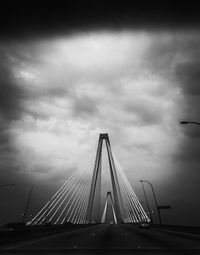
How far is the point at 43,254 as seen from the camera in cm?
1419

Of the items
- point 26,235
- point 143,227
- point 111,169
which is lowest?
point 26,235

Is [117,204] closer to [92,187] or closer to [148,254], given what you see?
[92,187]

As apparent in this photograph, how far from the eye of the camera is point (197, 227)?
34.8m

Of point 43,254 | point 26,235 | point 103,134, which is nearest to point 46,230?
point 26,235

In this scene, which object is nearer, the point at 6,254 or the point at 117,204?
the point at 6,254

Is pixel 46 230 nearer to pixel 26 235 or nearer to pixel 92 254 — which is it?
pixel 26 235

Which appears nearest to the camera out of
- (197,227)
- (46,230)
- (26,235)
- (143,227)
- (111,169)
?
(26,235)

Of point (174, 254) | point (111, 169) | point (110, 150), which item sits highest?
point (110, 150)

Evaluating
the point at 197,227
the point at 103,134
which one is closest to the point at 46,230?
the point at 197,227

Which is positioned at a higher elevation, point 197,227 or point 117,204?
point 117,204

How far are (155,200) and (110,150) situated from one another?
15336mm

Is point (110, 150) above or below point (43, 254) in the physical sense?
above

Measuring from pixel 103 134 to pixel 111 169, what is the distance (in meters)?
9.42

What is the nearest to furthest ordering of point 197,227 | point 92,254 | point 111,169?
point 92,254, point 197,227, point 111,169
